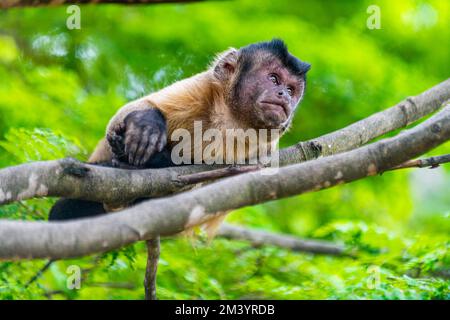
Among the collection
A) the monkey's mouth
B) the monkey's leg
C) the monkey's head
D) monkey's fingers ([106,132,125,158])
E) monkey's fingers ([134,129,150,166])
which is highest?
the monkey's head

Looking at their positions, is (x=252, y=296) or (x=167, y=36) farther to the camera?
(x=167, y=36)

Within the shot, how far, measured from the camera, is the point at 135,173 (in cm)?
662

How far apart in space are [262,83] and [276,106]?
48 cm

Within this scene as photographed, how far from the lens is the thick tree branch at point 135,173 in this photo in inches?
225

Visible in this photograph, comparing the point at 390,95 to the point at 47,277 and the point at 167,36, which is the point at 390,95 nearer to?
the point at 167,36

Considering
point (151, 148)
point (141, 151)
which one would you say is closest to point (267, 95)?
point (151, 148)

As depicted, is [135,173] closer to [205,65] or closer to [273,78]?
[273,78]

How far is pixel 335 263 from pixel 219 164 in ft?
15.0

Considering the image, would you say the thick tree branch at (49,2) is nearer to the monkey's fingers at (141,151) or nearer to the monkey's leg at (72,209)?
the monkey's fingers at (141,151)

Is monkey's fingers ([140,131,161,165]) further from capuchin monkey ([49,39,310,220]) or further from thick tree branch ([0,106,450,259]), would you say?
thick tree branch ([0,106,450,259])

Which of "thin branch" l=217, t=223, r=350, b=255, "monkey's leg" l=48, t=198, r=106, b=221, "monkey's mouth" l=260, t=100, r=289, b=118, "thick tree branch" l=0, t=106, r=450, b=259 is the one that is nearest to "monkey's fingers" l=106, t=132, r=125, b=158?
"monkey's leg" l=48, t=198, r=106, b=221

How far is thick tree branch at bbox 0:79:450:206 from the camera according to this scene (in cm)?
573

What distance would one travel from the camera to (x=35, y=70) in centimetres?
1288
